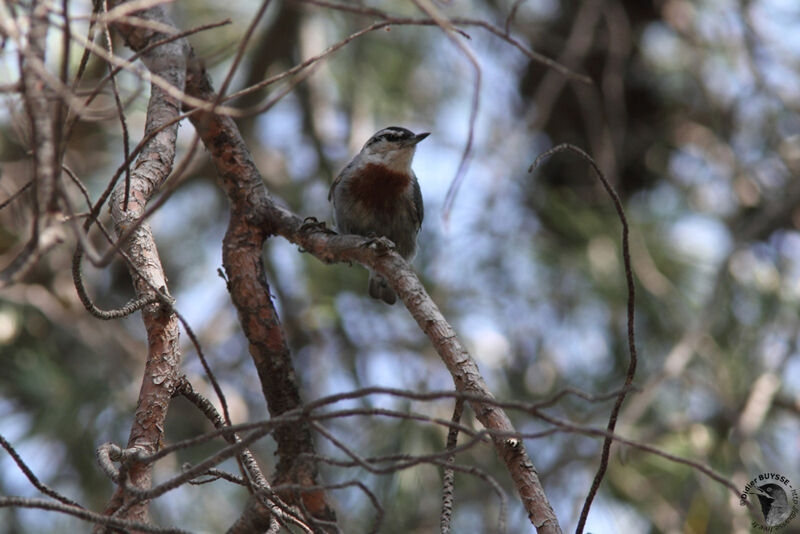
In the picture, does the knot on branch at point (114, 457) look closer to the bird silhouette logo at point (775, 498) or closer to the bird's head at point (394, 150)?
the bird silhouette logo at point (775, 498)

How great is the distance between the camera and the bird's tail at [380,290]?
13.5ft

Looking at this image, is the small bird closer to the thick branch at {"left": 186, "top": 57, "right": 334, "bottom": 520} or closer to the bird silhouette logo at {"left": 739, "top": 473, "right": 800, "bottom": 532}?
the thick branch at {"left": 186, "top": 57, "right": 334, "bottom": 520}

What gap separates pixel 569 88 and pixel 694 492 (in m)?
3.26

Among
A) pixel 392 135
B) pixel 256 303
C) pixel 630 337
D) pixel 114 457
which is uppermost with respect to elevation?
pixel 392 135

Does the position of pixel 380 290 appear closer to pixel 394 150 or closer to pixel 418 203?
pixel 418 203

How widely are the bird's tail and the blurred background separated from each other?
0.44 metres

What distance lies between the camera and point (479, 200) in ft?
17.1

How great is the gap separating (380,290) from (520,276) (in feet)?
4.22

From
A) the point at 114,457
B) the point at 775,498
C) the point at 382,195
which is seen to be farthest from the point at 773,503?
the point at 114,457

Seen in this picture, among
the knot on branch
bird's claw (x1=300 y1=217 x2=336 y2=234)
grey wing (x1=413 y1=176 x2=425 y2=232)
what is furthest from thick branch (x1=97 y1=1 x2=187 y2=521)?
grey wing (x1=413 y1=176 x2=425 y2=232)

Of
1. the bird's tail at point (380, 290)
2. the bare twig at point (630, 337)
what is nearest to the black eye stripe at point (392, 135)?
the bird's tail at point (380, 290)

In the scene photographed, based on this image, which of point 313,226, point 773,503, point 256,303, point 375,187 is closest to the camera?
point 256,303

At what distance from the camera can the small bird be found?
13.4 feet

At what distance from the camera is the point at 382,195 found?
13.4ft
